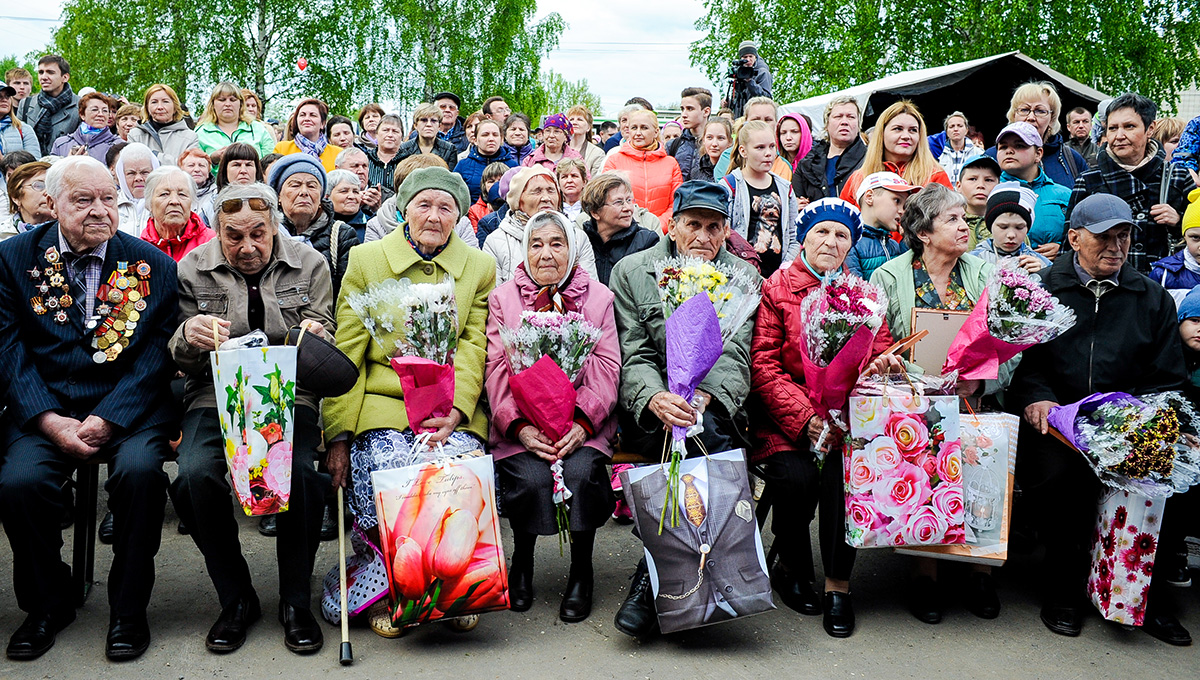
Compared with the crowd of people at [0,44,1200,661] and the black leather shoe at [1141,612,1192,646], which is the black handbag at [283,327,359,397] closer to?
the crowd of people at [0,44,1200,661]

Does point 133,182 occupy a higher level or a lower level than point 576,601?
higher

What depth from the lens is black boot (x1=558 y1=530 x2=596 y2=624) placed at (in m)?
3.97

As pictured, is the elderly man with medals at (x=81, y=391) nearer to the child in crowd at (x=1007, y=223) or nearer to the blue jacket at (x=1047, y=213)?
the child in crowd at (x=1007, y=223)

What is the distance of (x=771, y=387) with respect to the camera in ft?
14.0

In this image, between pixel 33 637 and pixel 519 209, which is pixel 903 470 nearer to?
pixel 519 209

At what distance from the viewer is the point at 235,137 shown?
8.10 meters

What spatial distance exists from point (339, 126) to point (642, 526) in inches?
262

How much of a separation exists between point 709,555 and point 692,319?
3.18 feet

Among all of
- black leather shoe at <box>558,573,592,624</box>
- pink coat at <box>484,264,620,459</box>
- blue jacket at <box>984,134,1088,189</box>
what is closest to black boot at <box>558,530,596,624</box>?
black leather shoe at <box>558,573,592,624</box>

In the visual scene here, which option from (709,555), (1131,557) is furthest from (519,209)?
(1131,557)

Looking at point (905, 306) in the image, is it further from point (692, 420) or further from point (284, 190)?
point (284, 190)


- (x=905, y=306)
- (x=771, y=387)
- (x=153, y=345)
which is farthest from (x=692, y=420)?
(x=153, y=345)

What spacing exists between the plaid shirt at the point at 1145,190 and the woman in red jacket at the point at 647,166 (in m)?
2.92

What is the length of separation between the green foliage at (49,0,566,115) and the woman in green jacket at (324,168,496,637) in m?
26.4
